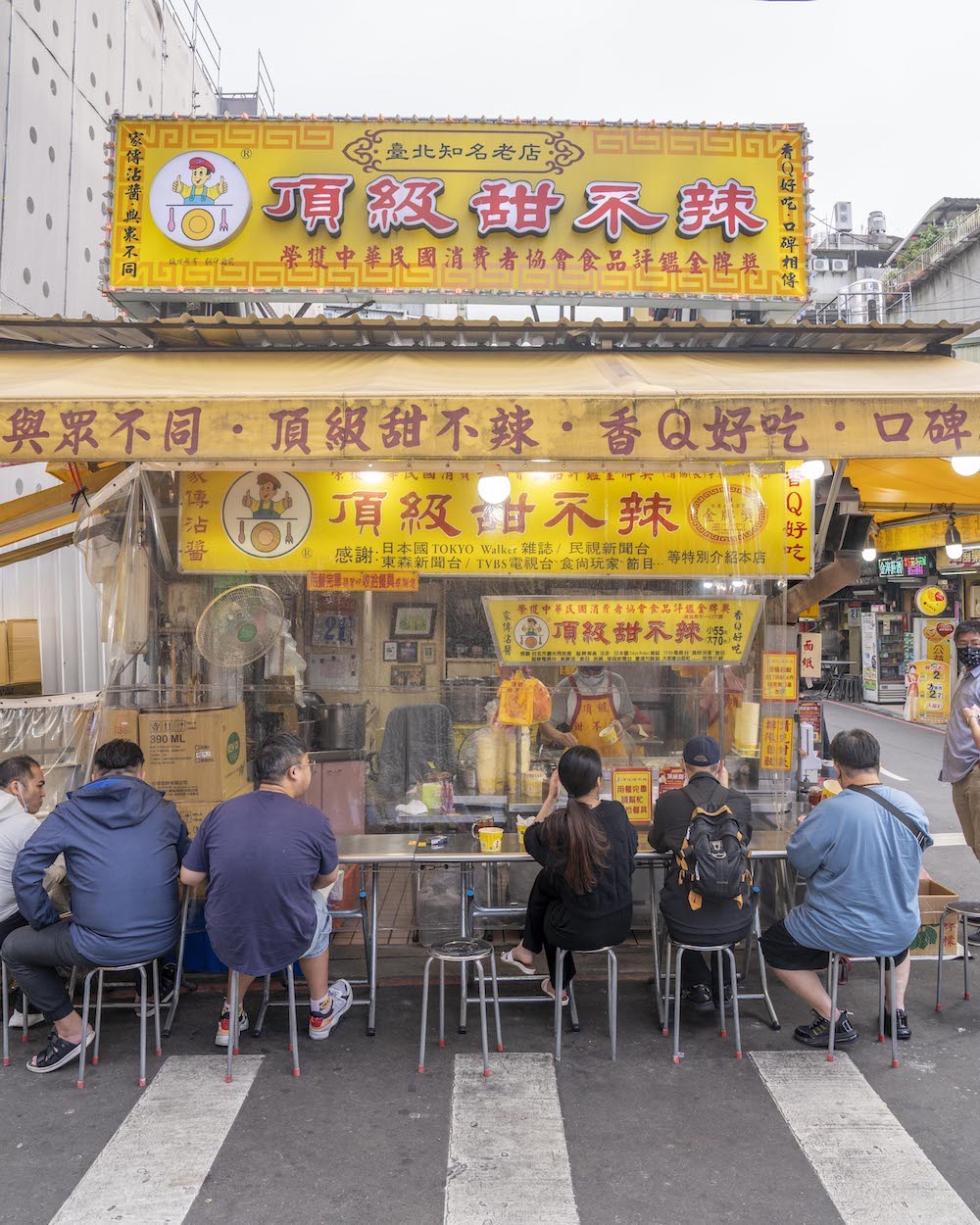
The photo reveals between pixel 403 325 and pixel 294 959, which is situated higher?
pixel 403 325

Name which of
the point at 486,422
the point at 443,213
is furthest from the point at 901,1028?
the point at 443,213

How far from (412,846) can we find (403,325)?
302cm

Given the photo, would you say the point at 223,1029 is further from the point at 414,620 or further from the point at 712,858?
the point at 414,620

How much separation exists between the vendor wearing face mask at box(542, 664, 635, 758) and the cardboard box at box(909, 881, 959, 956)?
6.68ft

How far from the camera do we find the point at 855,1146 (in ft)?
11.4

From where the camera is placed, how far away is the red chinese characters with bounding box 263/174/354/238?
229 inches

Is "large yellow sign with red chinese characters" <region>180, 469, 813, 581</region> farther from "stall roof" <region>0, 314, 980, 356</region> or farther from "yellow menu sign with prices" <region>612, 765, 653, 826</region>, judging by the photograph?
"yellow menu sign with prices" <region>612, 765, 653, 826</region>

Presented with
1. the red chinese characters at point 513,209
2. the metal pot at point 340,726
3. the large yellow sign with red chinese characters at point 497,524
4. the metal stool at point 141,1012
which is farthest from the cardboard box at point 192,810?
the red chinese characters at point 513,209

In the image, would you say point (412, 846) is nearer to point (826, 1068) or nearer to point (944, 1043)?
point (826, 1068)

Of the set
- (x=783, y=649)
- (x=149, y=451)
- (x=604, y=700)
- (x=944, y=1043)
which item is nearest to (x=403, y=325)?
(x=149, y=451)

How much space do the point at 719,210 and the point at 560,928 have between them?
4753mm

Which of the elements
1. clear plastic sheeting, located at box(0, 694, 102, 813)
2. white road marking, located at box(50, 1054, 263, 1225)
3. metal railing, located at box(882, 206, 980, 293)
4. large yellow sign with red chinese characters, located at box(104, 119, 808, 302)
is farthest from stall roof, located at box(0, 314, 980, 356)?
metal railing, located at box(882, 206, 980, 293)

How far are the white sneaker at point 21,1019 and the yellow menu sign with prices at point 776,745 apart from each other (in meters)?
4.53

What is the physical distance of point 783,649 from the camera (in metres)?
5.88
